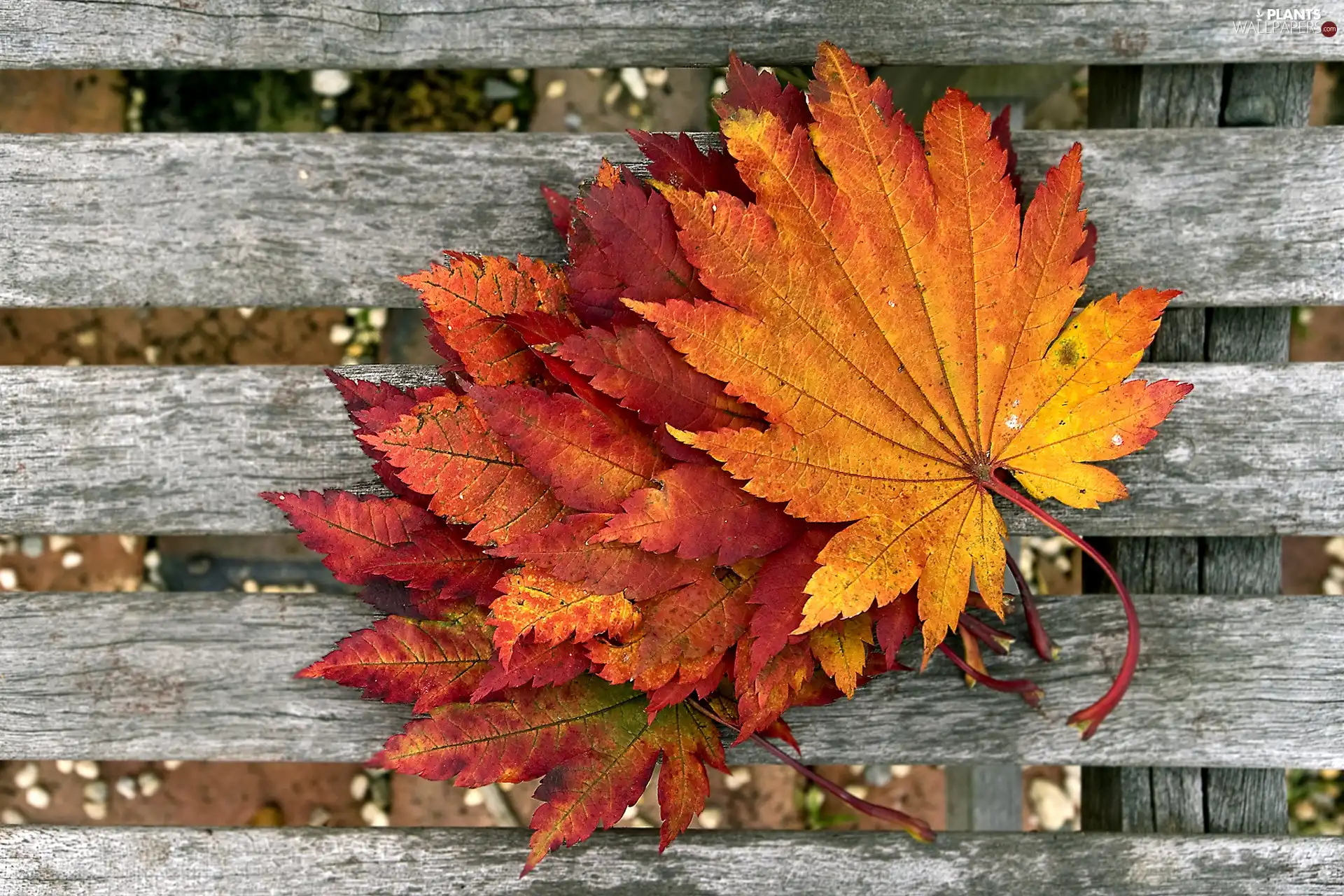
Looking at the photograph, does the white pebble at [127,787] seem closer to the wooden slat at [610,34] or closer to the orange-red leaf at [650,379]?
the wooden slat at [610,34]

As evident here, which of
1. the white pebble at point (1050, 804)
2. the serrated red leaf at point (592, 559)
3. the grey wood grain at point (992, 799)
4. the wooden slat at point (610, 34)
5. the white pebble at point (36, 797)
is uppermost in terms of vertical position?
the wooden slat at point (610, 34)

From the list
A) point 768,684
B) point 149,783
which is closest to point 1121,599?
point 768,684

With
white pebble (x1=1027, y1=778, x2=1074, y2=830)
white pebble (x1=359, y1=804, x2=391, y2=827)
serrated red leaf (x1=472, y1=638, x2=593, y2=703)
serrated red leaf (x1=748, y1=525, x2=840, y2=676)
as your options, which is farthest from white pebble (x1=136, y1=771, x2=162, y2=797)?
white pebble (x1=1027, y1=778, x2=1074, y2=830)

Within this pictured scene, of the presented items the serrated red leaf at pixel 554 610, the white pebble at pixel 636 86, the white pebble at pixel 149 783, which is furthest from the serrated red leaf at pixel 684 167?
the white pebble at pixel 149 783

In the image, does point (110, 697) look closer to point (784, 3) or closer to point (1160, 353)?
point (784, 3)

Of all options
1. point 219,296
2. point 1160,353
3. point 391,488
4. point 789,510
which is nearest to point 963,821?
point 1160,353

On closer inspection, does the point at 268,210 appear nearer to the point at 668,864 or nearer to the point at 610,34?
the point at 610,34

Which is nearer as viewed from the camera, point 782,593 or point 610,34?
point 782,593
